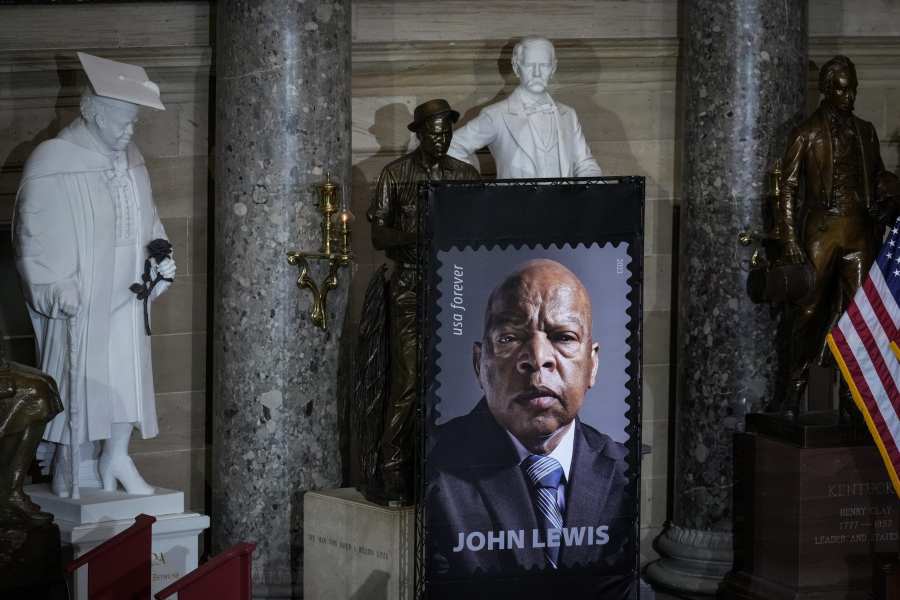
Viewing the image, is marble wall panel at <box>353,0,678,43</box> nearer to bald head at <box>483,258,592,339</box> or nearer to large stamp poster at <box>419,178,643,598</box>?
large stamp poster at <box>419,178,643,598</box>

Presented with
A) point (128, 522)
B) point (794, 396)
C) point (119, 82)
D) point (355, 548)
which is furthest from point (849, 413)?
point (119, 82)

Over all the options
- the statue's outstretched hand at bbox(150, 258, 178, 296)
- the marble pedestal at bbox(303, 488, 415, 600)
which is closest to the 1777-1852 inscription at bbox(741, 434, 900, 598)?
the marble pedestal at bbox(303, 488, 415, 600)

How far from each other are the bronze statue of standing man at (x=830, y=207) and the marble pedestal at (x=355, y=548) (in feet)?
6.81

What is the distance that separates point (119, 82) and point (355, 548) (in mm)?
2206

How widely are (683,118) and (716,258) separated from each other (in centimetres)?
75

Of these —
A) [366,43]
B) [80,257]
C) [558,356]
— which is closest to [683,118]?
[366,43]

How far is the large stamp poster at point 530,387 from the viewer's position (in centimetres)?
645

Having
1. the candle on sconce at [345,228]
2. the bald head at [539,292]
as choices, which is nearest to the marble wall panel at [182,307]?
the candle on sconce at [345,228]

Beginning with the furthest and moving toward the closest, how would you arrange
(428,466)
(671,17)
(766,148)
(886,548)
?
(671,17) < (766,148) < (886,548) < (428,466)

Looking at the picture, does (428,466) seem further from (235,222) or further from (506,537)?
(235,222)

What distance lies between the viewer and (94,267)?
272 inches

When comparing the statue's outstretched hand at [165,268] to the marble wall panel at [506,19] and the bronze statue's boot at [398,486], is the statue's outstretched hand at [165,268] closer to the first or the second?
the bronze statue's boot at [398,486]

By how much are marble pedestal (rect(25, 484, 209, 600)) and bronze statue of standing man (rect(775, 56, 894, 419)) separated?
283 centimetres

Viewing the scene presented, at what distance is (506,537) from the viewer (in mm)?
6527
